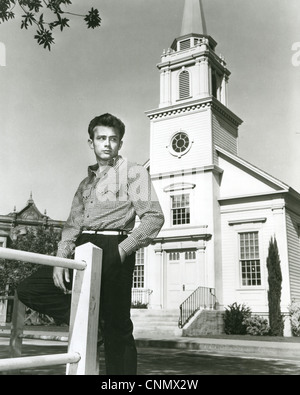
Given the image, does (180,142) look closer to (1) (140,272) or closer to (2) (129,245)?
(1) (140,272)

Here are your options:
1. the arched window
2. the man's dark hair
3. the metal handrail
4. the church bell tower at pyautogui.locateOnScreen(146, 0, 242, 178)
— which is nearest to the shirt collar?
the man's dark hair

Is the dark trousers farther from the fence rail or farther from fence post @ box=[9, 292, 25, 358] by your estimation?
the fence rail

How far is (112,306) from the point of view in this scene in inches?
72.7

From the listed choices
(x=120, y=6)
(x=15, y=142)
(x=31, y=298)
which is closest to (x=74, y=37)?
(x=120, y=6)

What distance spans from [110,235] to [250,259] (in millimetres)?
10499

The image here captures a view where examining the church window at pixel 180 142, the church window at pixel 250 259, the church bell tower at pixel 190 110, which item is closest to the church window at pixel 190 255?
the church window at pixel 250 259

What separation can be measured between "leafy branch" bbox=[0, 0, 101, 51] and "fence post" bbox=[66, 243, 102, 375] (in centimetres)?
258

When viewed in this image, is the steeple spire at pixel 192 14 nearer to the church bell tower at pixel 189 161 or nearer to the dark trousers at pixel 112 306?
the church bell tower at pixel 189 161

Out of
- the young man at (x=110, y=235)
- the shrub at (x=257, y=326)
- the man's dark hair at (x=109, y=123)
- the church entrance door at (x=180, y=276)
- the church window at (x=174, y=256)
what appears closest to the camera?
the young man at (x=110, y=235)

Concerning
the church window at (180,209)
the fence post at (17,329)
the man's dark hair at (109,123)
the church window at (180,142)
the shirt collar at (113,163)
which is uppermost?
the church window at (180,142)

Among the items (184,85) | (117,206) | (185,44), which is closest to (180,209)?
(184,85)

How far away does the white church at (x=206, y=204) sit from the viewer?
38.6 ft

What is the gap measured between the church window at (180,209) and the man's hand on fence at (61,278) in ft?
36.0

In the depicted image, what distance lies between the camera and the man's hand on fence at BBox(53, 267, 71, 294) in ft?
5.60
